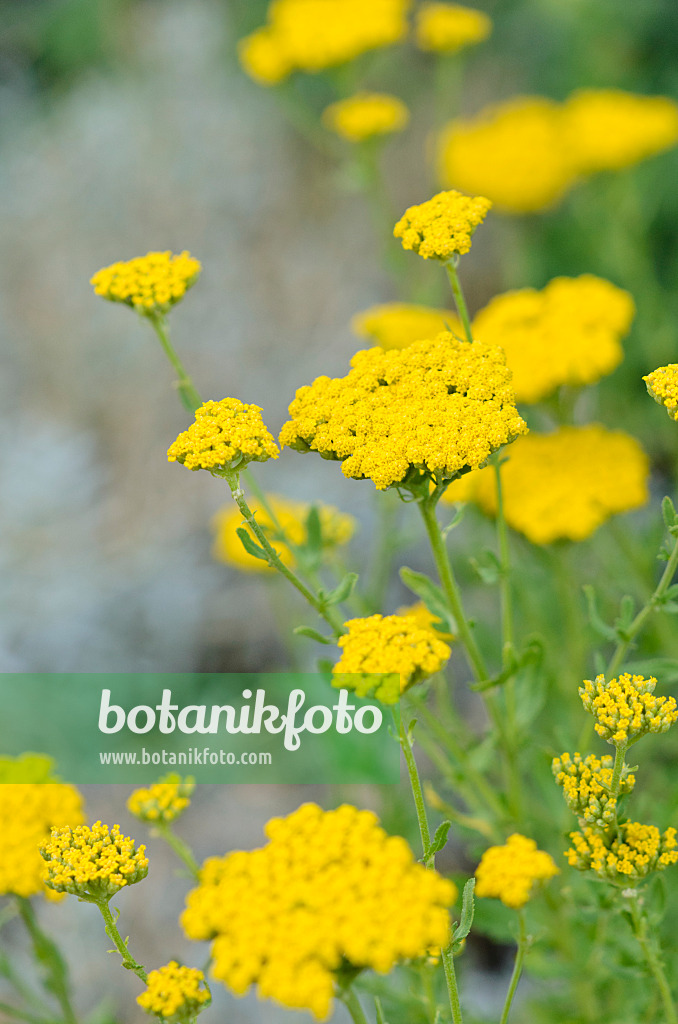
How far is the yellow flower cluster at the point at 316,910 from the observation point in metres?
0.87

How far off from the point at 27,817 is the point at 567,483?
1.21 metres

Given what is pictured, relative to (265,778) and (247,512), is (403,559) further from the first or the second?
(247,512)

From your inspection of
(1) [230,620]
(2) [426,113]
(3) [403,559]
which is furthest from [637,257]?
(1) [230,620]

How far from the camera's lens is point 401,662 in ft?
3.44

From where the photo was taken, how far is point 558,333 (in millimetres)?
1881

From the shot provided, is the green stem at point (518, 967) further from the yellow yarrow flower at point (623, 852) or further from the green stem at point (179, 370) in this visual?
the green stem at point (179, 370)

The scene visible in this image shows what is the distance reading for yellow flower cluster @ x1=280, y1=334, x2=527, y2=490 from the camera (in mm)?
1152

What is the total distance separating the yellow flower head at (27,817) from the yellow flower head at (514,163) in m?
2.53

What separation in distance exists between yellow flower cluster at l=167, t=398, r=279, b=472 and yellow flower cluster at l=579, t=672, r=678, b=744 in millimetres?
524

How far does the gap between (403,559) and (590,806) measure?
7.48 ft

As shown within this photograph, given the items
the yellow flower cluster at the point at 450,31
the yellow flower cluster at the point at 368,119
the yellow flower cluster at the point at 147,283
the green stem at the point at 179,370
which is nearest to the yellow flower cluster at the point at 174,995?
the green stem at the point at 179,370

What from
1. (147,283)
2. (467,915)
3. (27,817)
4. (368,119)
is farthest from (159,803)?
(368,119)

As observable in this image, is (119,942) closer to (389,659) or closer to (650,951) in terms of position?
(389,659)

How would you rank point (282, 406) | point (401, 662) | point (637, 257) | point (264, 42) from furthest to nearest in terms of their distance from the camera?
point (282, 406) → point (637, 257) → point (264, 42) → point (401, 662)
